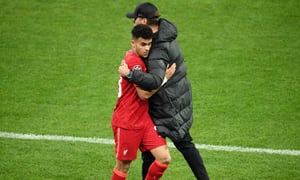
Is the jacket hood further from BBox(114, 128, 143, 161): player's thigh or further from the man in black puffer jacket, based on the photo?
BBox(114, 128, 143, 161): player's thigh

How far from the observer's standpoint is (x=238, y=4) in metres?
12.8

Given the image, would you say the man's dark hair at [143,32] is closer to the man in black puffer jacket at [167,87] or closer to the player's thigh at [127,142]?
the man in black puffer jacket at [167,87]

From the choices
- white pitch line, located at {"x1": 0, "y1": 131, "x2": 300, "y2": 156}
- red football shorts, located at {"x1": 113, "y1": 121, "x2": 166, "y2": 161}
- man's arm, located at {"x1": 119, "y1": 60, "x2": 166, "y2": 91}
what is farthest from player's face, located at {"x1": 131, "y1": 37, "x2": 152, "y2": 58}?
white pitch line, located at {"x1": 0, "y1": 131, "x2": 300, "y2": 156}

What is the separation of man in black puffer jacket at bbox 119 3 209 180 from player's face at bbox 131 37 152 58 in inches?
3.2

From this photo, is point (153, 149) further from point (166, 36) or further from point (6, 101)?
point (6, 101)

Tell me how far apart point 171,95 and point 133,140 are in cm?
59

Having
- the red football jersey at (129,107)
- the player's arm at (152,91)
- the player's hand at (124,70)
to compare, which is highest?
the player's hand at (124,70)

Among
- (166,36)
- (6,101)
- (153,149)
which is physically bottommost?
(6,101)

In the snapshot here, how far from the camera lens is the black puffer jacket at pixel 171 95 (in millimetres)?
6801

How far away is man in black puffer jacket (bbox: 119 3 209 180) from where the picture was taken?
22.0ft

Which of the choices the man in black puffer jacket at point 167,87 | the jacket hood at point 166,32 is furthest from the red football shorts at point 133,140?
the jacket hood at point 166,32

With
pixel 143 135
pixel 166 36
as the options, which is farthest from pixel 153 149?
pixel 166 36

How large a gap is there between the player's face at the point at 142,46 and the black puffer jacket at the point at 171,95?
3.1 inches

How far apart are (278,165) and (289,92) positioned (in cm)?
226
